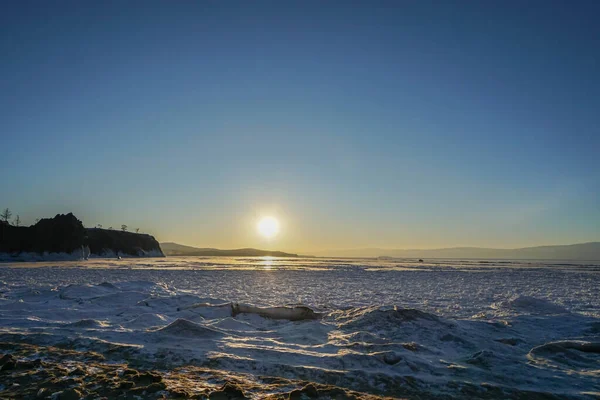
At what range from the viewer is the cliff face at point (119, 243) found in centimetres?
11351

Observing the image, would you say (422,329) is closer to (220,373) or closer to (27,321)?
(220,373)

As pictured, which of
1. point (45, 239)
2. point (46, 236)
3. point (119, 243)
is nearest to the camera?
point (45, 239)

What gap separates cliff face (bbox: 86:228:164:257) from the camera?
11351cm

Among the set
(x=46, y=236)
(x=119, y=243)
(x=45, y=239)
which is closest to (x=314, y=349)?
(x=45, y=239)

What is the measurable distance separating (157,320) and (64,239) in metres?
88.2

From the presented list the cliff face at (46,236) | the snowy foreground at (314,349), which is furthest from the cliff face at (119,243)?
the snowy foreground at (314,349)

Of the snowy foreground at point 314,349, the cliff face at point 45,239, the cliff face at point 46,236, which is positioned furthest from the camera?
the cliff face at point 46,236

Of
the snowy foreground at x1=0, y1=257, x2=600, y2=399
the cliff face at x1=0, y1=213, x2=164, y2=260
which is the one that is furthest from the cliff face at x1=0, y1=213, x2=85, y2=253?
the snowy foreground at x1=0, y1=257, x2=600, y2=399

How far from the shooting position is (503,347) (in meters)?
8.16

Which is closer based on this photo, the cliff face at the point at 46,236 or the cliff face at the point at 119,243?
the cliff face at the point at 46,236

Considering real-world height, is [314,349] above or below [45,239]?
below

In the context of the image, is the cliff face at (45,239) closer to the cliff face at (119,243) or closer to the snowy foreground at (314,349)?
the cliff face at (119,243)

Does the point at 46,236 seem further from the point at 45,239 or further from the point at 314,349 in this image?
the point at 314,349

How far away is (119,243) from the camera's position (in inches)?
4847
